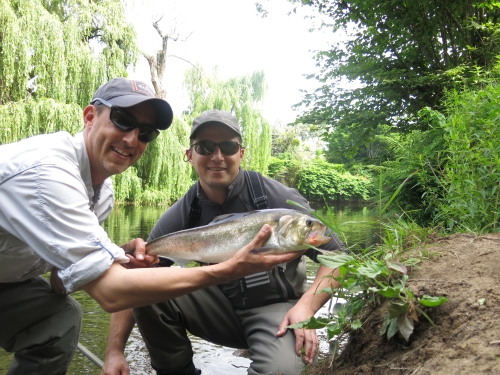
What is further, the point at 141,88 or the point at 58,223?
the point at 141,88

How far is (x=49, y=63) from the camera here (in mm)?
13469

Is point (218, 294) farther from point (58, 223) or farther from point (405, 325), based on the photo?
point (405, 325)

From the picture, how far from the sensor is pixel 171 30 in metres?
26.9

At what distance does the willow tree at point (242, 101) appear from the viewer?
22.3m

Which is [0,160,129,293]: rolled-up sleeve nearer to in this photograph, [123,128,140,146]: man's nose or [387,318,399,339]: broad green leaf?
[123,128,140,146]: man's nose

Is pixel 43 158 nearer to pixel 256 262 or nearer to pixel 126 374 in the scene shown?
pixel 256 262

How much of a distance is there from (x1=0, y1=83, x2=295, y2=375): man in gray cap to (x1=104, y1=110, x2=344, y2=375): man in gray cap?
0.49 meters

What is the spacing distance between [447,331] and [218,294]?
2193mm

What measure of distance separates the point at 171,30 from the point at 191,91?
656 centimetres

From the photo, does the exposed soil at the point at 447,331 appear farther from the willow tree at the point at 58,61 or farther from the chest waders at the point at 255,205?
the willow tree at the point at 58,61

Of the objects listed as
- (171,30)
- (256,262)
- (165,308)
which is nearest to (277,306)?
(165,308)

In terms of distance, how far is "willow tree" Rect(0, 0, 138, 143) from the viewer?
41.0ft

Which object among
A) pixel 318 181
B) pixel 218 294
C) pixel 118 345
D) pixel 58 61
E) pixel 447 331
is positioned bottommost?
pixel 318 181

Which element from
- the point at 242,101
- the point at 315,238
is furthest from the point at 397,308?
the point at 242,101
